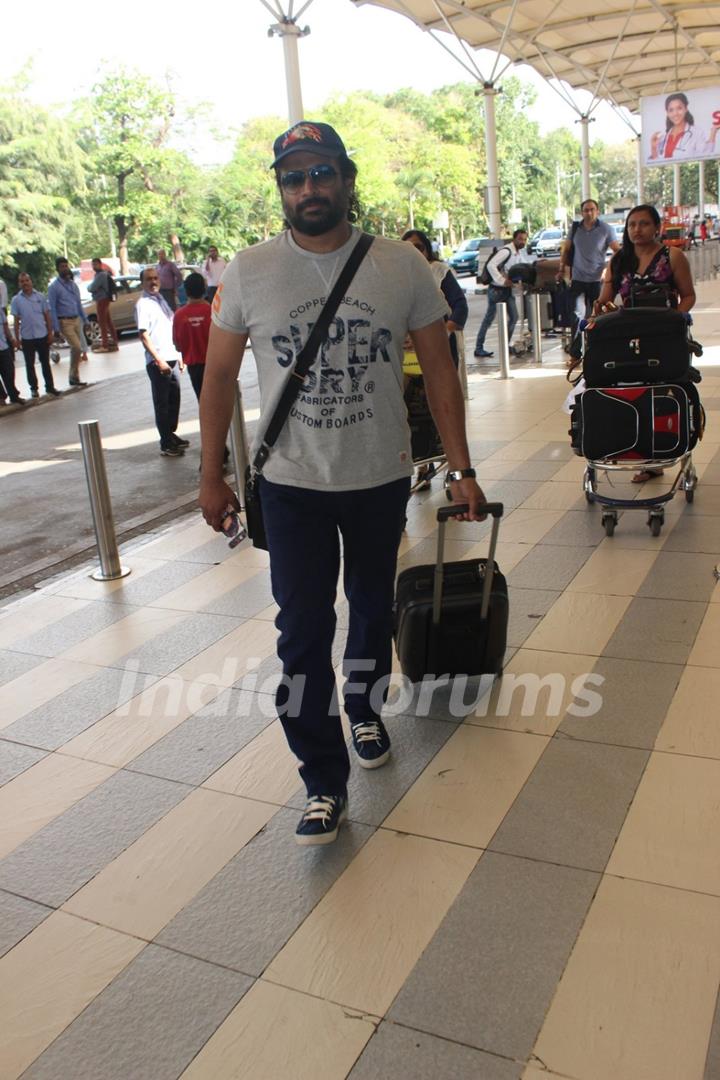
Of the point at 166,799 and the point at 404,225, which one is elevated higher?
the point at 404,225

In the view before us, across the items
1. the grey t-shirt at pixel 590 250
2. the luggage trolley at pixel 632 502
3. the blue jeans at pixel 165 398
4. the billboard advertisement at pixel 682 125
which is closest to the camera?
the luggage trolley at pixel 632 502

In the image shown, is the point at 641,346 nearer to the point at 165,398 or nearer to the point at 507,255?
the point at 165,398

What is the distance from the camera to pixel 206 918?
289cm

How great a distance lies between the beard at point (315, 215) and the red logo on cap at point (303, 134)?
189 mm

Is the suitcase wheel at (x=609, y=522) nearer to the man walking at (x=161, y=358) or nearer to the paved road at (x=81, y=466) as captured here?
the paved road at (x=81, y=466)

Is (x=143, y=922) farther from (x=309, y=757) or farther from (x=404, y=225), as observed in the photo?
Result: (x=404, y=225)

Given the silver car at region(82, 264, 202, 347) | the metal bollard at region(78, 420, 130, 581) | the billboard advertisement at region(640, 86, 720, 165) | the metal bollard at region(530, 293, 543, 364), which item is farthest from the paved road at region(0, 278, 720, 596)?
the billboard advertisement at region(640, 86, 720, 165)

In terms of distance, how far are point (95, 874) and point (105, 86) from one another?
54.6 metres

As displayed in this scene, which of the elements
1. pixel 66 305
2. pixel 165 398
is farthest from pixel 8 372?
pixel 165 398

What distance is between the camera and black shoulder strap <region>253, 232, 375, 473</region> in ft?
9.85

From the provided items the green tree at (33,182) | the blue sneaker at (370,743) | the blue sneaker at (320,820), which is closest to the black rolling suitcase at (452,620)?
the blue sneaker at (370,743)

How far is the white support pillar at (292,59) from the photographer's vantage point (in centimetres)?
1351

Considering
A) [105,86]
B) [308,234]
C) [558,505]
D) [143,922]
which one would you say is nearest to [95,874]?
[143,922]

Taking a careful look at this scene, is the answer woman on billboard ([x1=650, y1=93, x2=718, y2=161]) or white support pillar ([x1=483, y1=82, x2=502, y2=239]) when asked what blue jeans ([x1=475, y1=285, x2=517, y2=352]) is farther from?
woman on billboard ([x1=650, y1=93, x2=718, y2=161])
